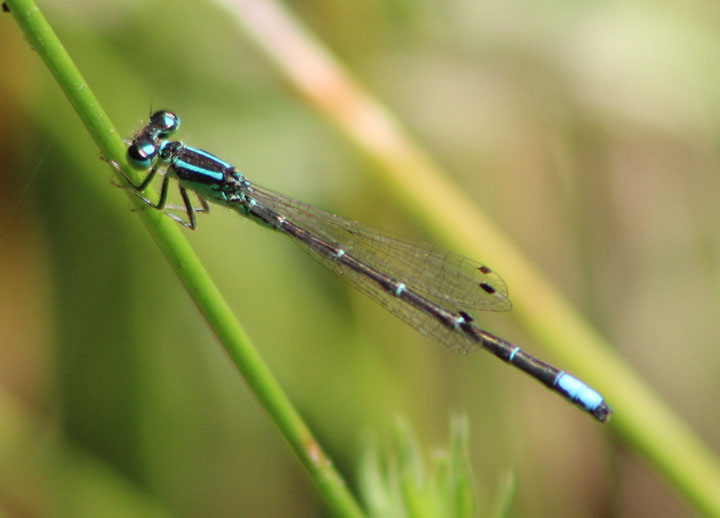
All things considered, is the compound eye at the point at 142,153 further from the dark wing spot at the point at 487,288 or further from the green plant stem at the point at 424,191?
the dark wing spot at the point at 487,288

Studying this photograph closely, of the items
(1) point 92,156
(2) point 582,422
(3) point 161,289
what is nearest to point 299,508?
(3) point 161,289

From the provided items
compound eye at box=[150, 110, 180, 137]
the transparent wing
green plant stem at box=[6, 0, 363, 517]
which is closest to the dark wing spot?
the transparent wing

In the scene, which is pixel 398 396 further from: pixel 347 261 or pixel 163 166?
pixel 163 166

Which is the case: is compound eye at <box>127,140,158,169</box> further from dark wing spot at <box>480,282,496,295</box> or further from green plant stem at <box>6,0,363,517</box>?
dark wing spot at <box>480,282,496,295</box>

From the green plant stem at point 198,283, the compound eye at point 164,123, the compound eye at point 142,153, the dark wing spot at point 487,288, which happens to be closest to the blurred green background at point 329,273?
the dark wing spot at point 487,288

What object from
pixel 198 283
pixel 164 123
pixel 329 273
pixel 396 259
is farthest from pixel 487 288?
pixel 198 283

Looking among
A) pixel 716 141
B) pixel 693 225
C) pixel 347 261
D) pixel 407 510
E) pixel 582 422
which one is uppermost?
pixel 716 141

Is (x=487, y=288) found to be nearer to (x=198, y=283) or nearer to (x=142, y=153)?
(x=142, y=153)

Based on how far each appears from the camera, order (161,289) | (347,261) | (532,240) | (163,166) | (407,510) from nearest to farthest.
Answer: (407,510) < (163,166) < (347,261) < (161,289) < (532,240)
